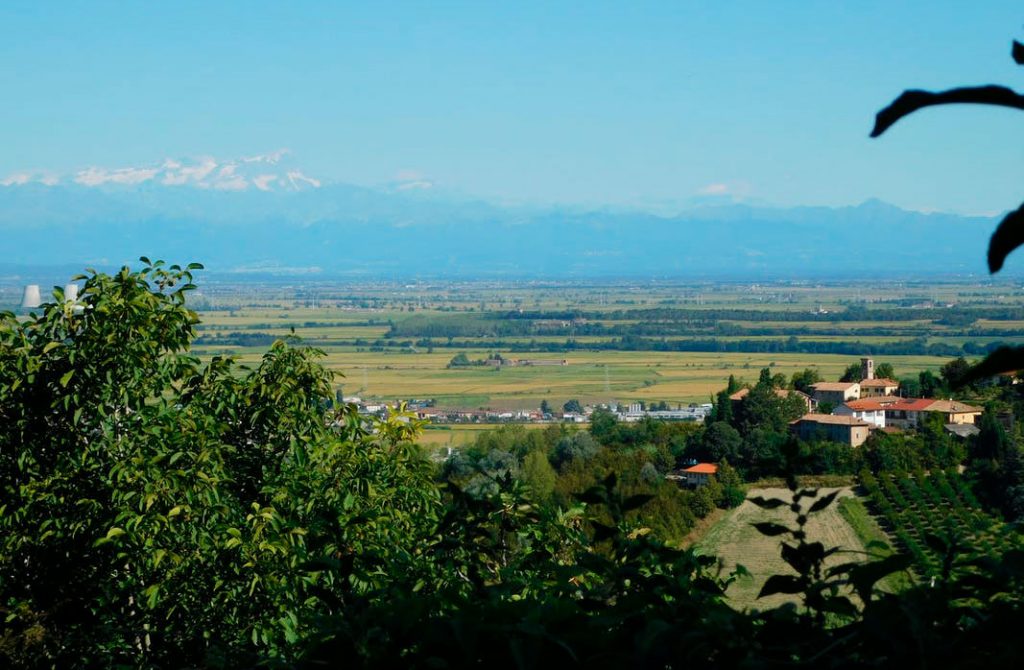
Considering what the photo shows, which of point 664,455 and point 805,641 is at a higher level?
point 805,641

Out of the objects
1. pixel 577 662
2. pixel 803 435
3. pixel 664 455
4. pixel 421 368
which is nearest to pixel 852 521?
pixel 664 455

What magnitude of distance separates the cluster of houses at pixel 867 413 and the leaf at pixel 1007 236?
940 inches

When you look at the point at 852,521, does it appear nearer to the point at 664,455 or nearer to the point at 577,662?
the point at 664,455

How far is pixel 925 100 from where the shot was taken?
5.05ft

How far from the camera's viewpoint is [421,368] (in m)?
60.9

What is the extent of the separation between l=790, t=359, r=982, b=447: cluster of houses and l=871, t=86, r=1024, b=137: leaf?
23.9 metres

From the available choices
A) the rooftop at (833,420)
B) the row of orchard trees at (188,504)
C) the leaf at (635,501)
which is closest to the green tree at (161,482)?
the row of orchard trees at (188,504)

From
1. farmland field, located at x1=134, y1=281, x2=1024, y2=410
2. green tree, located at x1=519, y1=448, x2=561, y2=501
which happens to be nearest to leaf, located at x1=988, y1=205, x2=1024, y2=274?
green tree, located at x1=519, y1=448, x2=561, y2=501

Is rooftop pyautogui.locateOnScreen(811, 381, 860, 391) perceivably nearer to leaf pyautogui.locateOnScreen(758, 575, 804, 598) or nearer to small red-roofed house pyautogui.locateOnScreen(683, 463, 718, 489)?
small red-roofed house pyautogui.locateOnScreen(683, 463, 718, 489)

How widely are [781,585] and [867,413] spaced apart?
104 ft

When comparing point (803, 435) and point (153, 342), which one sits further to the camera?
point (803, 435)

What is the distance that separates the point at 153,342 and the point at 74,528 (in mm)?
889

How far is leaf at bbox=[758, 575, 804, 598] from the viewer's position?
180 cm

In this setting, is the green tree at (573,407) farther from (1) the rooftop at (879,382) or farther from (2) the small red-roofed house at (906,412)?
(2) the small red-roofed house at (906,412)
